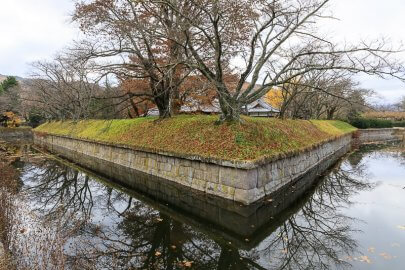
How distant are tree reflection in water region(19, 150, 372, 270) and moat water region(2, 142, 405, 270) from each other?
20 millimetres

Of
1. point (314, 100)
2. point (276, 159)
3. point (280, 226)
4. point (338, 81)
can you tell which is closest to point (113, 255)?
point (280, 226)

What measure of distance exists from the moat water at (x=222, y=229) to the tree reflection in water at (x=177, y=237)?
Answer: 0.07 feet

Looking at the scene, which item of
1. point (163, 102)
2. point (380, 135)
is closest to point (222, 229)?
point (163, 102)

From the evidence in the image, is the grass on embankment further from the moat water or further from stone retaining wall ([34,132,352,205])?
the moat water

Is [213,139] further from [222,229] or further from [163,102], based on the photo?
[163,102]

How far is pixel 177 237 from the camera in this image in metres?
6.55

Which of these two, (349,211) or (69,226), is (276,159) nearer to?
(349,211)

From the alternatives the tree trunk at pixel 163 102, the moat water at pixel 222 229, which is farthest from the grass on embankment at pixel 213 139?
the moat water at pixel 222 229

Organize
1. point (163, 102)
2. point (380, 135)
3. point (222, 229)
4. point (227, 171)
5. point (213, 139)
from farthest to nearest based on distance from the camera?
point (380, 135), point (163, 102), point (213, 139), point (227, 171), point (222, 229)

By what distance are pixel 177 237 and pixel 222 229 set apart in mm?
1164

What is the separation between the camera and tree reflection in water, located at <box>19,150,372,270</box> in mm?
5430

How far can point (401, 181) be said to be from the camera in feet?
42.0

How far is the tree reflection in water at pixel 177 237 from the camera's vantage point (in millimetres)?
5430

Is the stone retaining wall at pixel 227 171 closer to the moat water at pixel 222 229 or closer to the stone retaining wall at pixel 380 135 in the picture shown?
the moat water at pixel 222 229
